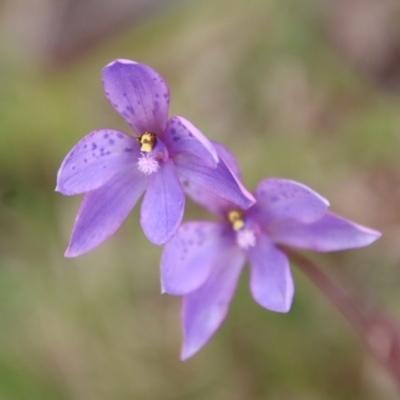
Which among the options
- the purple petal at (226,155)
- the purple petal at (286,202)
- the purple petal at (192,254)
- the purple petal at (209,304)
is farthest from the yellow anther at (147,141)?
the purple petal at (209,304)

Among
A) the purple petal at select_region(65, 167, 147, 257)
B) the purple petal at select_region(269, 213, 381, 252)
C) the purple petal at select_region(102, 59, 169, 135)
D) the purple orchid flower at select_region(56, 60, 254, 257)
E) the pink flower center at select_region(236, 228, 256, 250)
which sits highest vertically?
the purple petal at select_region(102, 59, 169, 135)

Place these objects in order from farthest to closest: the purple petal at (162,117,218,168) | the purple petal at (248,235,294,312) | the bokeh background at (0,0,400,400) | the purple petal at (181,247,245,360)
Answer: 1. the bokeh background at (0,0,400,400)
2. the purple petal at (181,247,245,360)
3. the purple petal at (248,235,294,312)
4. the purple petal at (162,117,218,168)

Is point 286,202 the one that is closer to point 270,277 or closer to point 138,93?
point 270,277

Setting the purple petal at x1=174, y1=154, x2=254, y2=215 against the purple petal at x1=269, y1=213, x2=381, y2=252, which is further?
the purple petal at x1=269, y1=213, x2=381, y2=252

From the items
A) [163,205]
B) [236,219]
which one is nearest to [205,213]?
[236,219]

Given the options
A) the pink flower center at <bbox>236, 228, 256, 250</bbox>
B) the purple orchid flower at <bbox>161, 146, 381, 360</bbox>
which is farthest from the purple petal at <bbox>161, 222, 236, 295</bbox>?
the pink flower center at <bbox>236, 228, 256, 250</bbox>

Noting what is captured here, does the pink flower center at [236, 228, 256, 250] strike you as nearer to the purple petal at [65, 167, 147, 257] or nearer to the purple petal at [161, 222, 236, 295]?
the purple petal at [161, 222, 236, 295]
